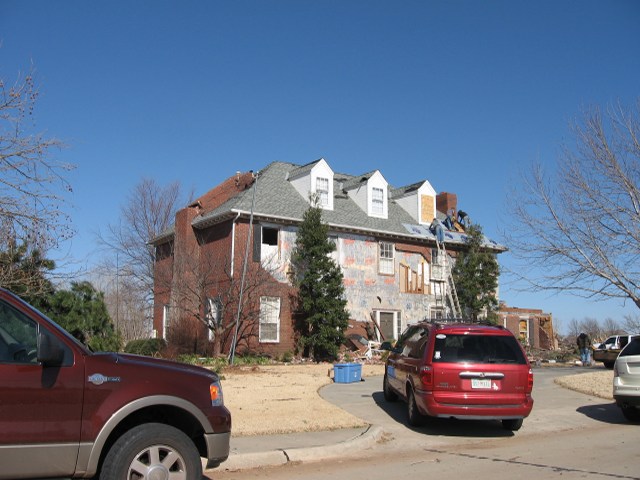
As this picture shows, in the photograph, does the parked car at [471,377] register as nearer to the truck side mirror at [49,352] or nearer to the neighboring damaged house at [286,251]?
the truck side mirror at [49,352]

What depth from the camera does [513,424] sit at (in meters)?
10.1

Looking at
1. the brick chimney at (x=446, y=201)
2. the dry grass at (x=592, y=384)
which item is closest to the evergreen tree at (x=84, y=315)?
the dry grass at (x=592, y=384)

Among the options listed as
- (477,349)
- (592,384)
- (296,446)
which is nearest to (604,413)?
(592,384)

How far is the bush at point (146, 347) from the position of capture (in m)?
24.9

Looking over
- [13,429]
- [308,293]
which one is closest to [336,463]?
[13,429]

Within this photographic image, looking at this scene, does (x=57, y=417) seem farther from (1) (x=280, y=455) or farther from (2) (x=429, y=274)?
(2) (x=429, y=274)

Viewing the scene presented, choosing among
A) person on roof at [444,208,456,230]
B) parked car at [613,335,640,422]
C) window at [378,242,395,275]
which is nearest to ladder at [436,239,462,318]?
person on roof at [444,208,456,230]

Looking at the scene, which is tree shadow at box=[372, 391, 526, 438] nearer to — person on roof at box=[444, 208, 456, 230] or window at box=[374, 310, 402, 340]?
window at box=[374, 310, 402, 340]

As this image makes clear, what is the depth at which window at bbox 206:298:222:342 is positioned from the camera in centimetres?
2381

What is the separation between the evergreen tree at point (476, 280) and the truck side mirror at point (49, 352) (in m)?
27.0

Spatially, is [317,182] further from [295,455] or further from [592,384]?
[295,455]

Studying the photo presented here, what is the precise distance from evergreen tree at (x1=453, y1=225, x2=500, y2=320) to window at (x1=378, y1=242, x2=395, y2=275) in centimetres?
385

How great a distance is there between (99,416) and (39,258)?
6543mm

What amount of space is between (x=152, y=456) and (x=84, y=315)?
9.24m
